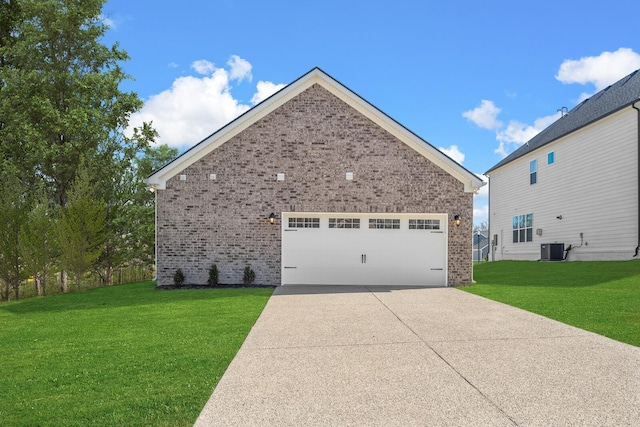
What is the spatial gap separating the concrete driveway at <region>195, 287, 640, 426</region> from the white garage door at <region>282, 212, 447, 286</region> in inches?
243

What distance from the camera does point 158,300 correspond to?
11.6 m

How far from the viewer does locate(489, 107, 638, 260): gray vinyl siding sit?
17.8 meters

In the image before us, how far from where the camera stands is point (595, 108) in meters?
21.5

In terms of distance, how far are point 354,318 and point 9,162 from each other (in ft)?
51.3

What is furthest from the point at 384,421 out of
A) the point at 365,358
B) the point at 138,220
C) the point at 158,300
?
the point at 138,220

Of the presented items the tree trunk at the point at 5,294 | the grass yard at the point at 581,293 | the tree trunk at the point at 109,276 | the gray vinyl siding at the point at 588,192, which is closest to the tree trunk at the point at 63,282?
the tree trunk at the point at 5,294

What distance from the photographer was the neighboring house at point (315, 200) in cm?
1453

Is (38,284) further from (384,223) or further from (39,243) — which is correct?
(384,223)

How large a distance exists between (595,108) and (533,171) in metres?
4.34

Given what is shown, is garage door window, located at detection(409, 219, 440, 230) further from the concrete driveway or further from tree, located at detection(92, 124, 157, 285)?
tree, located at detection(92, 124, 157, 285)

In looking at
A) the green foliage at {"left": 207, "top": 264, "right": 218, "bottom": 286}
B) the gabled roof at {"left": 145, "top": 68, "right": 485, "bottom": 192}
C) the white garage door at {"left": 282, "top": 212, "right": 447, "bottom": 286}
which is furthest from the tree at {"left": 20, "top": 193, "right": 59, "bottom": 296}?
the white garage door at {"left": 282, "top": 212, "right": 447, "bottom": 286}

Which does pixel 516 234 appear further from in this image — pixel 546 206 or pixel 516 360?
pixel 516 360

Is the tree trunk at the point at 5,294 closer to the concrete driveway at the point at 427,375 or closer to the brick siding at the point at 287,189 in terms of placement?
the brick siding at the point at 287,189

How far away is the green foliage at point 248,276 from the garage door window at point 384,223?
13.1ft
